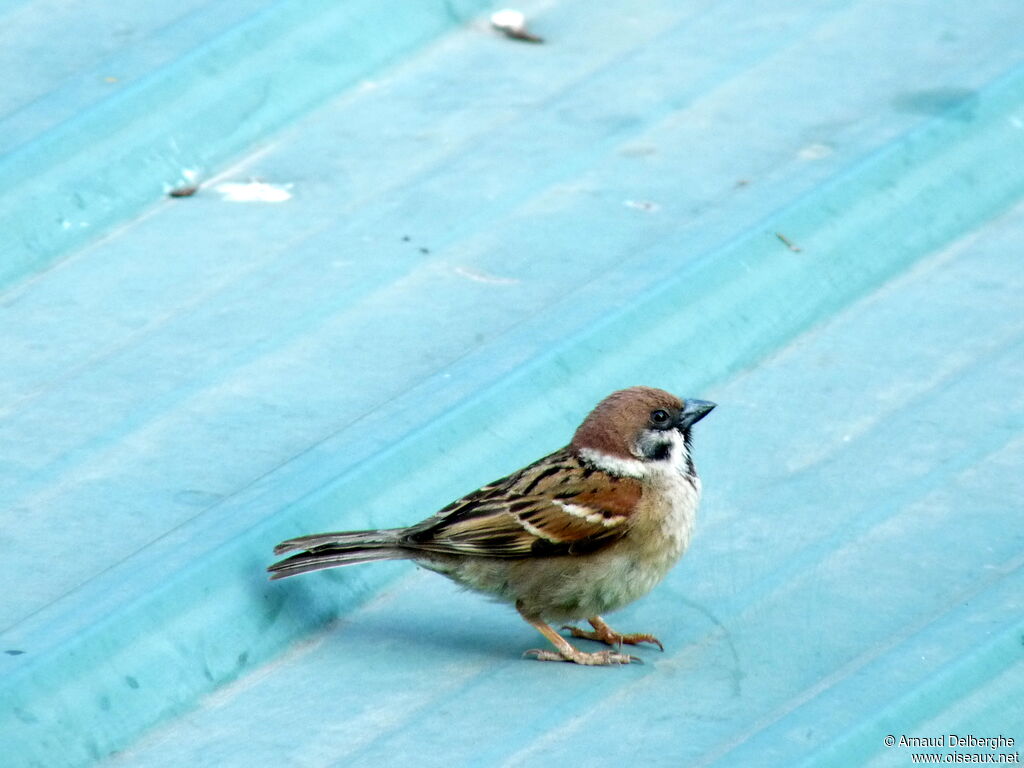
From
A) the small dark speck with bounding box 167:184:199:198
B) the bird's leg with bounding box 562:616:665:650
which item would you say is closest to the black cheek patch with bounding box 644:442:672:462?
the bird's leg with bounding box 562:616:665:650

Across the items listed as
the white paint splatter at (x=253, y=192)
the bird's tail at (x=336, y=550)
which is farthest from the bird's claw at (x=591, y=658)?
the white paint splatter at (x=253, y=192)

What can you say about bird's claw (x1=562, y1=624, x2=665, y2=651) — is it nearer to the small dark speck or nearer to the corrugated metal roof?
the corrugated metal roof

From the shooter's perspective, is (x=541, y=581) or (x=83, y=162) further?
(x=83, y=162)

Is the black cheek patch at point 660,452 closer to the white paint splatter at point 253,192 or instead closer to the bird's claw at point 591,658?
the bird's claw at point 591,658

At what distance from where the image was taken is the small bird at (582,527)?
3719 millimetres

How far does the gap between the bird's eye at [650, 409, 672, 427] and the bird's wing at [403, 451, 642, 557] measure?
18cm

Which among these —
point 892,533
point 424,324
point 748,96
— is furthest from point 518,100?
point 892,533

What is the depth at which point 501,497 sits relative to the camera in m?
3.81

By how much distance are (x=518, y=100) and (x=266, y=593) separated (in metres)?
2.29

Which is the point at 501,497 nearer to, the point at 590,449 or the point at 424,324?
the point at 590,449

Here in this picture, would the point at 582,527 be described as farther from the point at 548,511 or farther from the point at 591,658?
the point at 591,658

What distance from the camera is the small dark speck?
4.85m

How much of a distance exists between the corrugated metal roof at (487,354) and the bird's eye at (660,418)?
0.62 feet

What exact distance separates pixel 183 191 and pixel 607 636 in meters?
2.03
